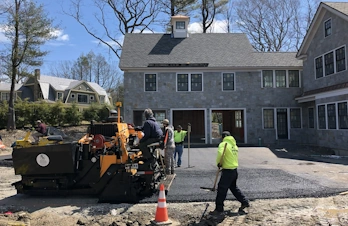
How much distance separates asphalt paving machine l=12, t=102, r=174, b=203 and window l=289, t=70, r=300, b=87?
16.2 m

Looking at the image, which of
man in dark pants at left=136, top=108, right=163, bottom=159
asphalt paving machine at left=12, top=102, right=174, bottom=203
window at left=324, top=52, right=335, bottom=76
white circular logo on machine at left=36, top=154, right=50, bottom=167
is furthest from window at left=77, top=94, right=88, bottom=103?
man in dark pants at left=136, top=108, right=163, bottom=159

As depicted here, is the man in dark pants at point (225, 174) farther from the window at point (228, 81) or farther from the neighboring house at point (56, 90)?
the neighboring house at point (56, 90)

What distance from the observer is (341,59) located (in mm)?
15914

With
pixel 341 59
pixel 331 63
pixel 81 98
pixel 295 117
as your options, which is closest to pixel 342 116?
pixel 341 59

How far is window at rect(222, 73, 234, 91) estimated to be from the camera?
20.4 metres

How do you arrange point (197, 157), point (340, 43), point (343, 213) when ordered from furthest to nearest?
point (340, 43) → point (197, 157) → point (343, 213)

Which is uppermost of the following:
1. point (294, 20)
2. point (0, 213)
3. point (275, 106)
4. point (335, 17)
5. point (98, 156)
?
point (294, 20)

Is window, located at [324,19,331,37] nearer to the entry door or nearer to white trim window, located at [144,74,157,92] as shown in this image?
the entry door

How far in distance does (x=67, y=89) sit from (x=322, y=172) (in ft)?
122

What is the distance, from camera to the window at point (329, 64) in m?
16.7

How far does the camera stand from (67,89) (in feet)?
135

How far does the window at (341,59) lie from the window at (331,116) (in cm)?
201

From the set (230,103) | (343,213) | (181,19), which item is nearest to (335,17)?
(230,103)

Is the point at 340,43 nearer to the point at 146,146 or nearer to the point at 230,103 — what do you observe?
the point at 230,103
